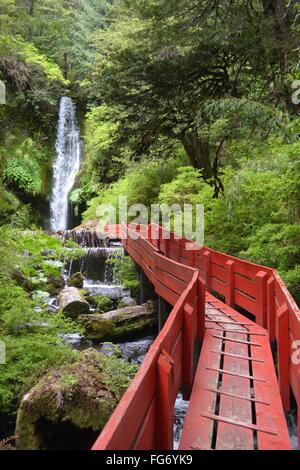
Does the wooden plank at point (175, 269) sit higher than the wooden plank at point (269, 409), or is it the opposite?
the wooden plank at point (175, 269)

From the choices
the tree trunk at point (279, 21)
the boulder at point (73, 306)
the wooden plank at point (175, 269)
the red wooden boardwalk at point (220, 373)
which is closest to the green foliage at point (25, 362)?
the wooden plank at point (175, 269)

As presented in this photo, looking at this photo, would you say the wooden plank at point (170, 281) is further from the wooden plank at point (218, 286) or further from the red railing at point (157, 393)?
the red railing at point (157, 393)

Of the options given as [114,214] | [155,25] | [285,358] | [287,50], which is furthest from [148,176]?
[285,358]

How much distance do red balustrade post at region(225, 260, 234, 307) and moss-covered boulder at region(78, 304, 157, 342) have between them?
147 inches

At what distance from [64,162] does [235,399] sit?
2636cm

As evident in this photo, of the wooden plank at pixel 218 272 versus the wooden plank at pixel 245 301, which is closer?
the wooden plank at pixel 245 301

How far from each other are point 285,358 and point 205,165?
13987mm

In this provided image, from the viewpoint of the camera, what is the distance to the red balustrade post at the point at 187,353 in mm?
4145

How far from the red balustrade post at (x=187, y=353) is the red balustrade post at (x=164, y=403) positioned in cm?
123

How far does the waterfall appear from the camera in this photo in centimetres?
2584

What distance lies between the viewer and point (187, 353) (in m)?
4.20

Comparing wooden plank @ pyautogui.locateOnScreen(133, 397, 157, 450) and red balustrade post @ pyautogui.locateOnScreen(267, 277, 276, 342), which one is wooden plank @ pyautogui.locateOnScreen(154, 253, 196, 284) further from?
wooden plank @ pyautogui.locateOnScreen(133, 397, 157, 450)

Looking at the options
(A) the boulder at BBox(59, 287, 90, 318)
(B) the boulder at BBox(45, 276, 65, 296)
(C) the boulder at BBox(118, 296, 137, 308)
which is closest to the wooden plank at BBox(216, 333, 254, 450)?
(A) the boulder at BBox(59, 287, 90, 318)
